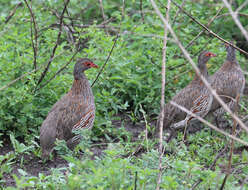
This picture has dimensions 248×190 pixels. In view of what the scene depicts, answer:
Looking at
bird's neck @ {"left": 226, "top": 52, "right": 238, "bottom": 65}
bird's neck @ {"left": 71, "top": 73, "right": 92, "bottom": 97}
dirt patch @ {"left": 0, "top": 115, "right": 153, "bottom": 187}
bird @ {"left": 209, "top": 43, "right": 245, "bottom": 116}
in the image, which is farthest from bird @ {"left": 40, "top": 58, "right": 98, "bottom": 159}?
bird's neck @ {"left": 226, "top": 52, "right": 238, "bottom": 65}

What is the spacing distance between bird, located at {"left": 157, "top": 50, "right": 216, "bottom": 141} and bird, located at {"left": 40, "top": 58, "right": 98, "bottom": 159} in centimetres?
141

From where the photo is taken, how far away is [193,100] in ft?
23.6

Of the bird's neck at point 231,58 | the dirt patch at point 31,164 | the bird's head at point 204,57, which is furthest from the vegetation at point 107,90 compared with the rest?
the bird's head at point 204,57

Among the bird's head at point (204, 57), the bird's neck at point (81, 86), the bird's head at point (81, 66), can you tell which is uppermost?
the bird's head at point (81, 66)

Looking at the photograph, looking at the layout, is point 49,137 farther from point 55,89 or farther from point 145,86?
point 145,86

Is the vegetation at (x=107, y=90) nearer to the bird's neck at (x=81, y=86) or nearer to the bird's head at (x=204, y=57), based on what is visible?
the bird's neck at (x=81, y=86)

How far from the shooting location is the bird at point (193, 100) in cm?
704

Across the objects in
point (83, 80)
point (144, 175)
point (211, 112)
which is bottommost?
point (211, 112)

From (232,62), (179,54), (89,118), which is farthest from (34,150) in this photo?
(232,62)

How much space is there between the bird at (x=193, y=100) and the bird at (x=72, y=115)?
1409mm

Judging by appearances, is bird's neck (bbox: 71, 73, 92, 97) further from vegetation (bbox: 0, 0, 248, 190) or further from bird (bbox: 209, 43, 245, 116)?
bird (bbox: 209, 43, 245, 116)

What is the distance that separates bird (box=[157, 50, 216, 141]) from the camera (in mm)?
7043

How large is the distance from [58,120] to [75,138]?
386 mm

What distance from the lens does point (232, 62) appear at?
782cm
